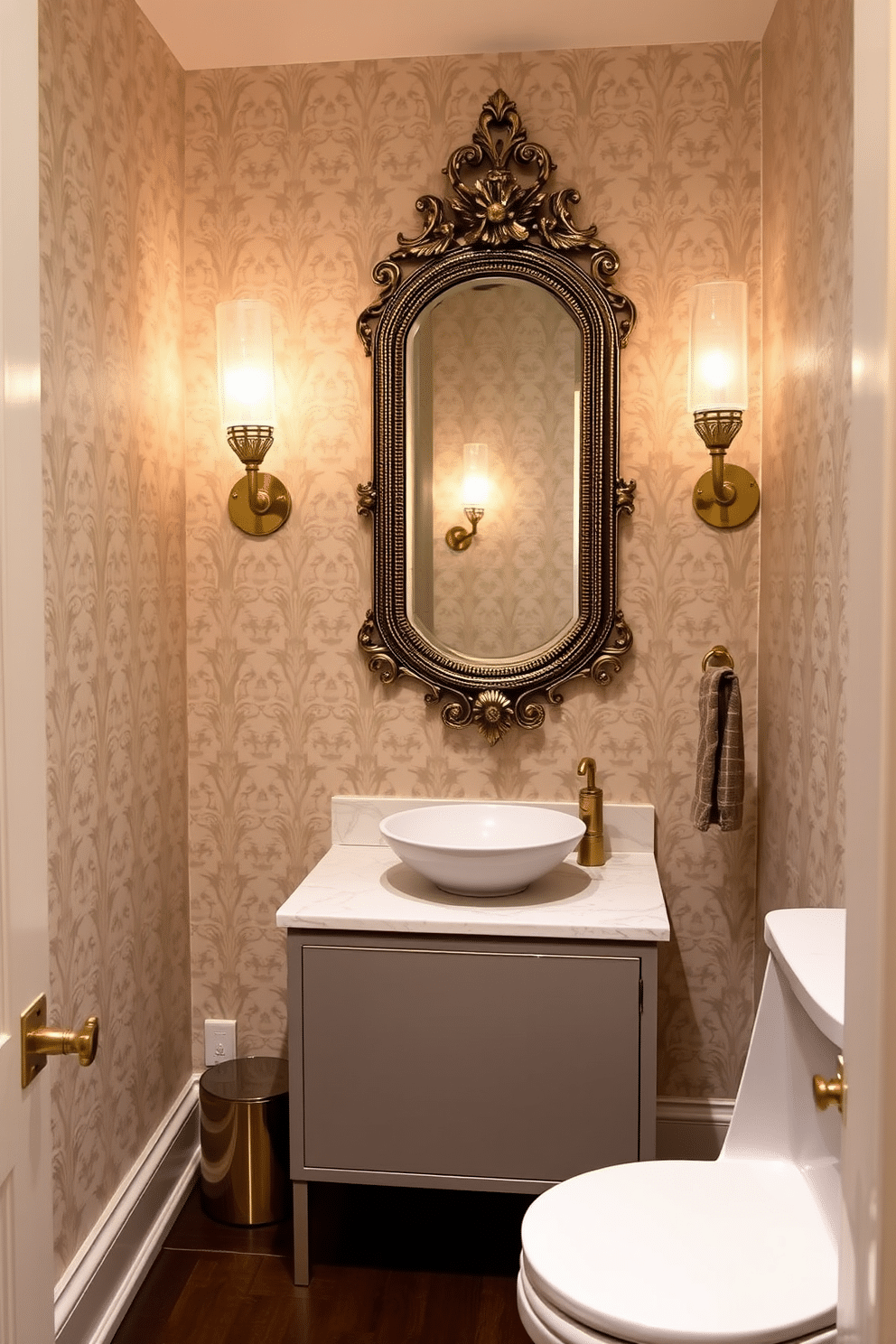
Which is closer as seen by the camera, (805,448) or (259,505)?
(805,448)

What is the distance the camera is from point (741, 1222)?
4.86ft

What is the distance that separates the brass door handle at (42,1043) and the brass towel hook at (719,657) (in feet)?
5.92

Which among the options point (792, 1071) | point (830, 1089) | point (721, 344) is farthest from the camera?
point (721, 344)

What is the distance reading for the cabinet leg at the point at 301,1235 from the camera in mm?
2201

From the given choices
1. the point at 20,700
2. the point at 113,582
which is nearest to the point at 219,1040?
the point at 113,582

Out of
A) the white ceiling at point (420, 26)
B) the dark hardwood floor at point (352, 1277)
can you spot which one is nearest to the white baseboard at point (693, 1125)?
the dark hardwood floor at point (352, 1277)

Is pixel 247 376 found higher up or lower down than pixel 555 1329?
higher up

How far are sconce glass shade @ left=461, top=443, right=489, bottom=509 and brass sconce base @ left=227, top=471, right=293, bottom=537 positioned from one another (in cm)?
41

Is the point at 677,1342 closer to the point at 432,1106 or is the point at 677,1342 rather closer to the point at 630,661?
the point at 432,1106

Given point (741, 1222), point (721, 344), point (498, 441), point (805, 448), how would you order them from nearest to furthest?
point (741, 1222)
point (805, 448)
point (721, 344)
point (498, 441)

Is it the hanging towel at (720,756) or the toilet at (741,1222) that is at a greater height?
the hanging towel at (720,756)

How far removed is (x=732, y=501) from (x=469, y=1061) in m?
1.30

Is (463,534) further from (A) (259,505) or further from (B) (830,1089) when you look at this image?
(B) (830,1089)

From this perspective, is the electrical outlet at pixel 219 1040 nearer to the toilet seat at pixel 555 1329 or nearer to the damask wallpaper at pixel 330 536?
the damask wallpaper at pixel 330 536
